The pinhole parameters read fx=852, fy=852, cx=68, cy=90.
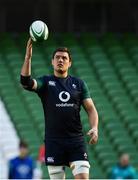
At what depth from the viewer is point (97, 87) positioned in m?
18.0

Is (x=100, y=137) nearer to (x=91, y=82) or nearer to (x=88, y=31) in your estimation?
(x=91, y=82)

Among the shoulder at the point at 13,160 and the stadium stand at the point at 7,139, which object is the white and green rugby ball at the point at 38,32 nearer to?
the shoulder at the point at 13,160

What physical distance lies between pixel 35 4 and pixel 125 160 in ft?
21.3

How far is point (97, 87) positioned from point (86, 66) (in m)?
0.83

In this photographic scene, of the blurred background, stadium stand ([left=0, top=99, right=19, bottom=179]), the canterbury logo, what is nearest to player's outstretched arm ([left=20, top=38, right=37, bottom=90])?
the canterbury logo

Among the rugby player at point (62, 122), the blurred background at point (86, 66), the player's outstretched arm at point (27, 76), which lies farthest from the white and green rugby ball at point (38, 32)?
the blurred background at point (86, 66)

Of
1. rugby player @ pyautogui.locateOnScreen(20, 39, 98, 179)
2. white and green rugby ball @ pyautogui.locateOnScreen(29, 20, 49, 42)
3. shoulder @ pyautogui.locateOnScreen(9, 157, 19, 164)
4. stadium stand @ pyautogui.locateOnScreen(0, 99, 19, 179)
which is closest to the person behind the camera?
white and green rugby ball @ pyautogui.locateOnScreen(29, 20, 49, 42)

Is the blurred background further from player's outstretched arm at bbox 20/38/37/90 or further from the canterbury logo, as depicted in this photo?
player's outstretched arm at bbox 20/38/37/90

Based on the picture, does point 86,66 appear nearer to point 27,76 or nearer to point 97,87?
point 97,87

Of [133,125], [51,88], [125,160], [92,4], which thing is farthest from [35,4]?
[51,88]

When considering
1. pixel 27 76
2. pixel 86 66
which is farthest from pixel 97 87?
pixel 27 76

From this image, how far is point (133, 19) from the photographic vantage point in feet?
67.6

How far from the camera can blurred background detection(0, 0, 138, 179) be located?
1628 centimetres

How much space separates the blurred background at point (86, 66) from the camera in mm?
16281
